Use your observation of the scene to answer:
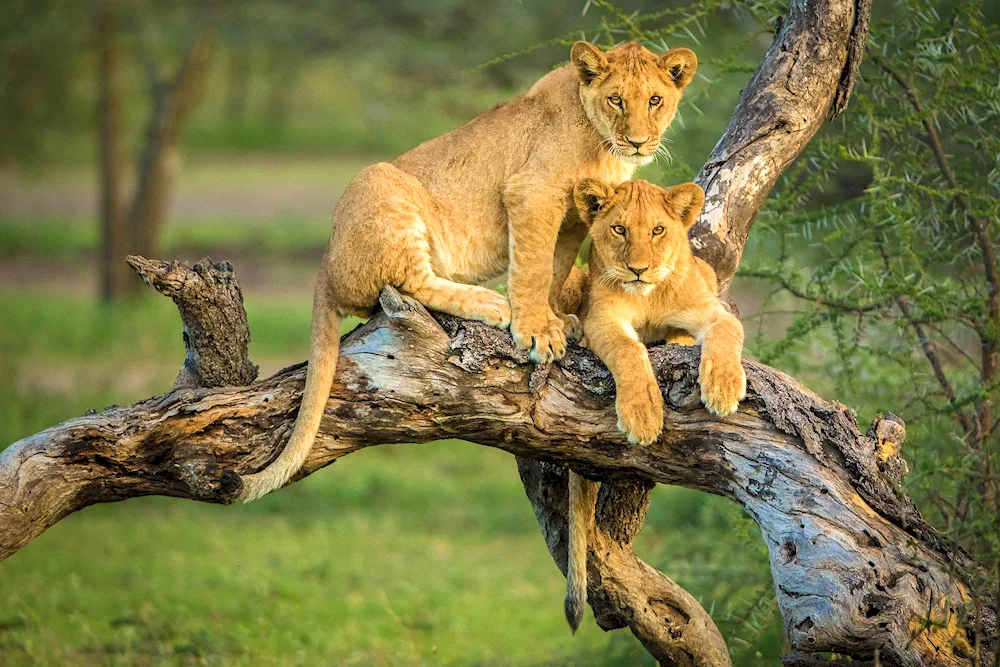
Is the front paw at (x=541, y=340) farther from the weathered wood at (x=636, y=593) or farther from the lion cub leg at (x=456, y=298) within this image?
the weathered wood at (x=636, y=593)

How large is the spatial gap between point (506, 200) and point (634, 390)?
1027mm

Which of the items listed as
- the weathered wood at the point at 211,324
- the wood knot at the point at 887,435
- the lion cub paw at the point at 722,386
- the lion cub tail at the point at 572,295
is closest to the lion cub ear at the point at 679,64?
the lion cub tail at the point at 572,295

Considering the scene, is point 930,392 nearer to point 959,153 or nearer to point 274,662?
point 959,153

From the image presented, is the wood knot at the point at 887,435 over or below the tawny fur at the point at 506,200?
below

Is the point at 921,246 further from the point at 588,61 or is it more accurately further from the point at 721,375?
the point at 721,375

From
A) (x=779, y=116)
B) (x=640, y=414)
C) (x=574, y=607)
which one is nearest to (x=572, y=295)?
(x=640, y=414)

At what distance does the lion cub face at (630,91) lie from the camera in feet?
14.2

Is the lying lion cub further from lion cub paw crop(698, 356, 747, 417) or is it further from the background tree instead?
the background tree

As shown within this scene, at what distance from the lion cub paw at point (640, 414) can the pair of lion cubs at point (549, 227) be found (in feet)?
0.51

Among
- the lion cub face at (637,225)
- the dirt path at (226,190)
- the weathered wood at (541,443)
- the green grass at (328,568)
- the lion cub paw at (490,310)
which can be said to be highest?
the dirt path at (226,190)

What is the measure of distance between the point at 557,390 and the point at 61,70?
15.7m

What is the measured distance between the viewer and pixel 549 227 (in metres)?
4.40

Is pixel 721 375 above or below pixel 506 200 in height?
below

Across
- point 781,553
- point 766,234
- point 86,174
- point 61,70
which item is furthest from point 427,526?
point 86,174
